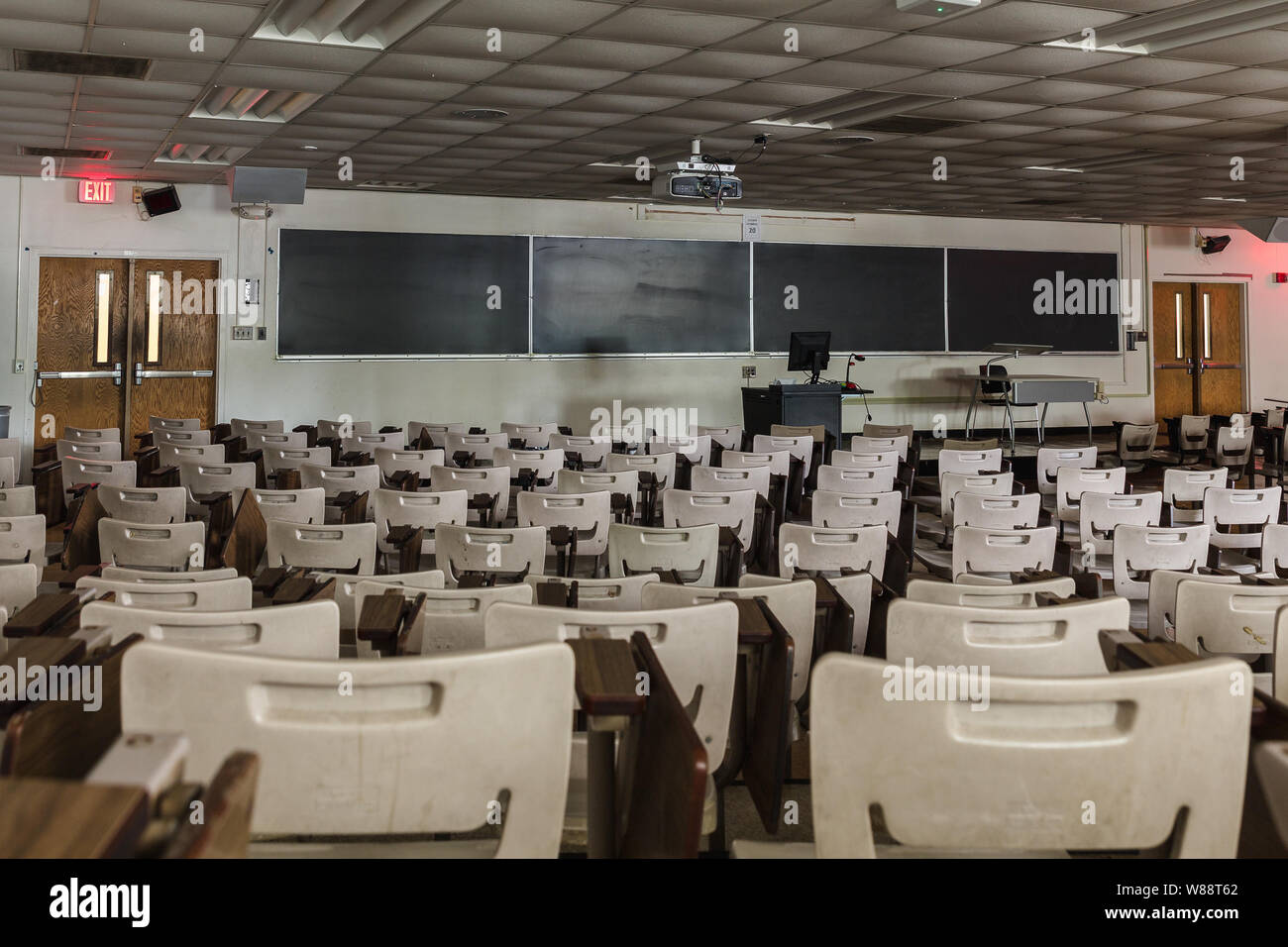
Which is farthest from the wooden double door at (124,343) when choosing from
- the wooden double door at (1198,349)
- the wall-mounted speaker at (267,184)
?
the wooden double door at (1198,349)

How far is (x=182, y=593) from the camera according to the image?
2816mm

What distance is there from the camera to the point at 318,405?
12.5 metres

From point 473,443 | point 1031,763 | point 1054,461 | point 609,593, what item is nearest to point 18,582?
point 609,593

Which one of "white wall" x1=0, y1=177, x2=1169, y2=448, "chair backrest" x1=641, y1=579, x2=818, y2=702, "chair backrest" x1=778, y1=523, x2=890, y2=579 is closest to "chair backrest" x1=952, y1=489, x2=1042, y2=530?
"chair backrest" x1=778, y1=523, x2=890, y2=579

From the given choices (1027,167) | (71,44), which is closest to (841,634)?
(71,44)

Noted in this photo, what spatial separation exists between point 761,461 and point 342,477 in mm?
2613

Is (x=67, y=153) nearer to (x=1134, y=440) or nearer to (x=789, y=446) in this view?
(x=789, y=446)

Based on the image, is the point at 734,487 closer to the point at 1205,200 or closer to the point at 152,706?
the point at 152,706

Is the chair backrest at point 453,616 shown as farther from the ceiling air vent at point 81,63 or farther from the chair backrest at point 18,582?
the ceiling air vent at point 81,63

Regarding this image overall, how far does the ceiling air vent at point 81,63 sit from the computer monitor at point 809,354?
692 cm

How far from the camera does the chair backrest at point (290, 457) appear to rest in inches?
278

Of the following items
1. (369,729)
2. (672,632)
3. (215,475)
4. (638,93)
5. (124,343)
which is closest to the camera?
(369,729)

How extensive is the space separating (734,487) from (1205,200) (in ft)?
33.3
